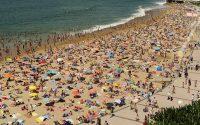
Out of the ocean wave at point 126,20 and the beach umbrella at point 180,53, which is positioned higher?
the beach umbrella at point 180,53

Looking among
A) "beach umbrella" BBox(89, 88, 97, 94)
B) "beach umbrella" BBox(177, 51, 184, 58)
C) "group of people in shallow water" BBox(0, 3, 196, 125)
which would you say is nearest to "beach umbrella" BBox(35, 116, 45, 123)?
"group of people in shallow water" BBox(0, 3, 196, 125)

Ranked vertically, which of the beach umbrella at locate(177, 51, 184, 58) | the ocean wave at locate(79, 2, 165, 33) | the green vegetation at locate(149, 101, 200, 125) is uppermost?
the green vegetation at locate(149, 101, 200, 125)

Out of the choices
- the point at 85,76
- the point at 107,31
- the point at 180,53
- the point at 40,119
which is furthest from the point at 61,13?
the point at 40,119

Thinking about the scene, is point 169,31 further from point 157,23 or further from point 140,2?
point 140,2

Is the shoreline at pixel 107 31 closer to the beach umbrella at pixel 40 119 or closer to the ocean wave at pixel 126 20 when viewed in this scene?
the ocean wave at pixel 126 20

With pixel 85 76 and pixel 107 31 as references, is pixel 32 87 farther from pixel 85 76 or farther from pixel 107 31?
pixel 107 31

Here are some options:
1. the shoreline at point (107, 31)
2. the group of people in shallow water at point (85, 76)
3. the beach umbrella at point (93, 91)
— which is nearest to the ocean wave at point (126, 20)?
the shoreline at point (107, 31)

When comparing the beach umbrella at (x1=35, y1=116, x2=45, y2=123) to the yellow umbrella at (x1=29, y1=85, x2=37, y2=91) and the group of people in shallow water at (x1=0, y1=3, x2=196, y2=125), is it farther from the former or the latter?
the yellow umbrella at (x1=29, y1=85, x2=37, y2=91)
